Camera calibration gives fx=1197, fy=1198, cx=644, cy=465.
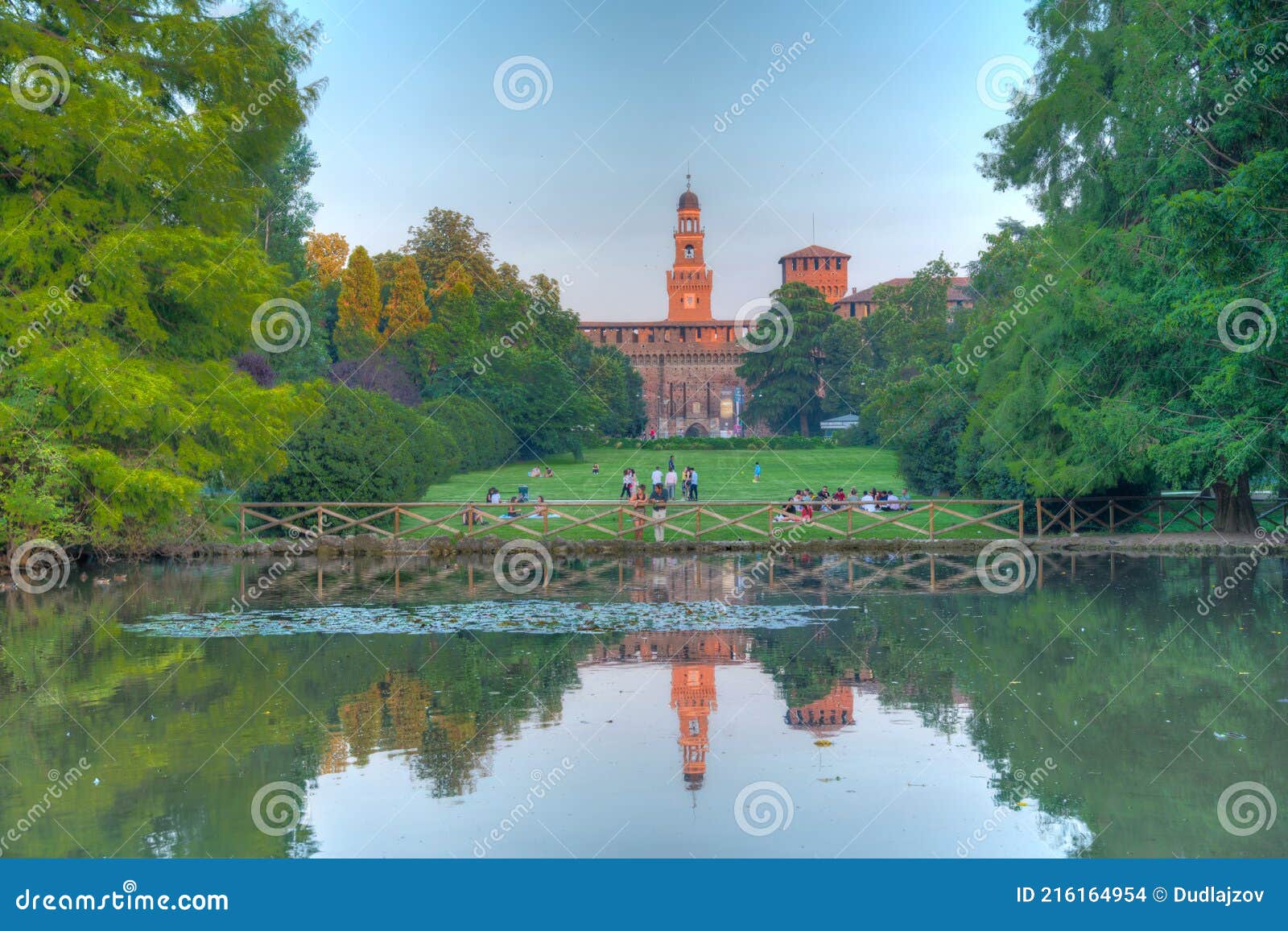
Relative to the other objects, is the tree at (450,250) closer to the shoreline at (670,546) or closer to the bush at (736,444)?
the bush at (736,444)

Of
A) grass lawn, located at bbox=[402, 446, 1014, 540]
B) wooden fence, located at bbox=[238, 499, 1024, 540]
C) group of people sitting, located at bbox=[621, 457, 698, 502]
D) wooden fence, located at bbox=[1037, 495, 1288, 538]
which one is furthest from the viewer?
group of people sitting, located at bbox=[621, 457, 698, 502]

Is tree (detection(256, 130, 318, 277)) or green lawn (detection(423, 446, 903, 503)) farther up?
tree (detection(256, 130, 318, 277))

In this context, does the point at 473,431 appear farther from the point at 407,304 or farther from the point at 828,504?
the point at 828,504

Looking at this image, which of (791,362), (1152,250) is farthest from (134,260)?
(791,362)

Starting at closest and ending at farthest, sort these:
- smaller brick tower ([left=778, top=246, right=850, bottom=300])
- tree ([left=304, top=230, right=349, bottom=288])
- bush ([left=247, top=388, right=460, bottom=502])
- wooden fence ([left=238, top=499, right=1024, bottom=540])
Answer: wooden fence ([left=238, top=499, right=1024, bottom=540])
bush ([left=247, top=388, right=460, bottom=502])
tree ([left=304, top=230, right=349, bottom=288])
smaller brick tower ([left=778, top=246, right=850, bottom=300])

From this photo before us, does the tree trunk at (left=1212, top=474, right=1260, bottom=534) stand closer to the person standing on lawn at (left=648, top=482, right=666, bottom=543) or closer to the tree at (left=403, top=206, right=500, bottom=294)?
the person standing on lawn at (left=648, top=482, right=666, bottom=543)

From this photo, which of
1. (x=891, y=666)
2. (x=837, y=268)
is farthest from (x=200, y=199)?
(x=837, y=268)

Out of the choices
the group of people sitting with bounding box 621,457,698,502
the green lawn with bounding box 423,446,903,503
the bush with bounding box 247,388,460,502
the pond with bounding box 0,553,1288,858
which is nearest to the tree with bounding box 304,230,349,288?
the green lawn with bounding box 423,446,903,503

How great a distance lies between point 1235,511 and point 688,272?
9458cm

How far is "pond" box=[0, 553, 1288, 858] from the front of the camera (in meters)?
6.23

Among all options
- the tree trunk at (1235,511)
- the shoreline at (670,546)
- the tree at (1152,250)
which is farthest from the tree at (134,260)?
→ the tree trunk at (1235,511)

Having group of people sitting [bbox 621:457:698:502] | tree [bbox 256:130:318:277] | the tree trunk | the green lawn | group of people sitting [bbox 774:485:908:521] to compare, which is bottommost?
the tree trunk

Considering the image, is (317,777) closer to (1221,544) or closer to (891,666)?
(891,666)

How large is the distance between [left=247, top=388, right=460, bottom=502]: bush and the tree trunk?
1538 centimetres
